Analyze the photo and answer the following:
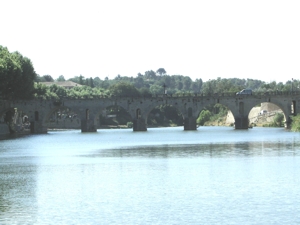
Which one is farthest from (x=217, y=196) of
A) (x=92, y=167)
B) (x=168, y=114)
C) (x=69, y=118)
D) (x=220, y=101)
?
(x=168, y=114)

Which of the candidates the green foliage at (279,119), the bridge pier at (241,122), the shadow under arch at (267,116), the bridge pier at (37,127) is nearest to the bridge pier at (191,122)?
the bridge pier at (241,122)

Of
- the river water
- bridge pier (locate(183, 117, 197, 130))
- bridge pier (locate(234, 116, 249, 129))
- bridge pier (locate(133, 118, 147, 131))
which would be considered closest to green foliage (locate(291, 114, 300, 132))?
bridge pier (locate(234, 116, 249, 129))

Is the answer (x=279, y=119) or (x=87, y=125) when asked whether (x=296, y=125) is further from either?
(x=87, y=125)

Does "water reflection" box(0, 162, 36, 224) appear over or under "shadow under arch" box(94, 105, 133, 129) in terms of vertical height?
under

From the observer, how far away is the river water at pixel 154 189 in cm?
3073

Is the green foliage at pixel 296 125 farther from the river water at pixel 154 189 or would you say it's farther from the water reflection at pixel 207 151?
the river water at pixel 154 189

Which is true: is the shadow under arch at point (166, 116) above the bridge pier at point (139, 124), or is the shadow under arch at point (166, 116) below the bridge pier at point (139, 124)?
above

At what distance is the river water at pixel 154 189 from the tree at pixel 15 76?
50.9m

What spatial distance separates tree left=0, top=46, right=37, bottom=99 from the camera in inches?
4368

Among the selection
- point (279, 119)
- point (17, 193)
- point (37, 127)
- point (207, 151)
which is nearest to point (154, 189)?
point (17, 193)

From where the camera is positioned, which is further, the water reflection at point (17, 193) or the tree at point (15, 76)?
the tree at point (15, 76)

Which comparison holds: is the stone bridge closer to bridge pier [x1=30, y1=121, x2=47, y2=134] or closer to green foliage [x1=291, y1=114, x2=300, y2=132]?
bridge pier [x1=30, y1=121, x2=47, y2=134]

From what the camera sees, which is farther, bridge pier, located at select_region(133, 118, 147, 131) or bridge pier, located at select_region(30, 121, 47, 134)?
bridge pier, located at select_region(30, 121, 47, 134)

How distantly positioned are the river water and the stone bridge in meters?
64.0
